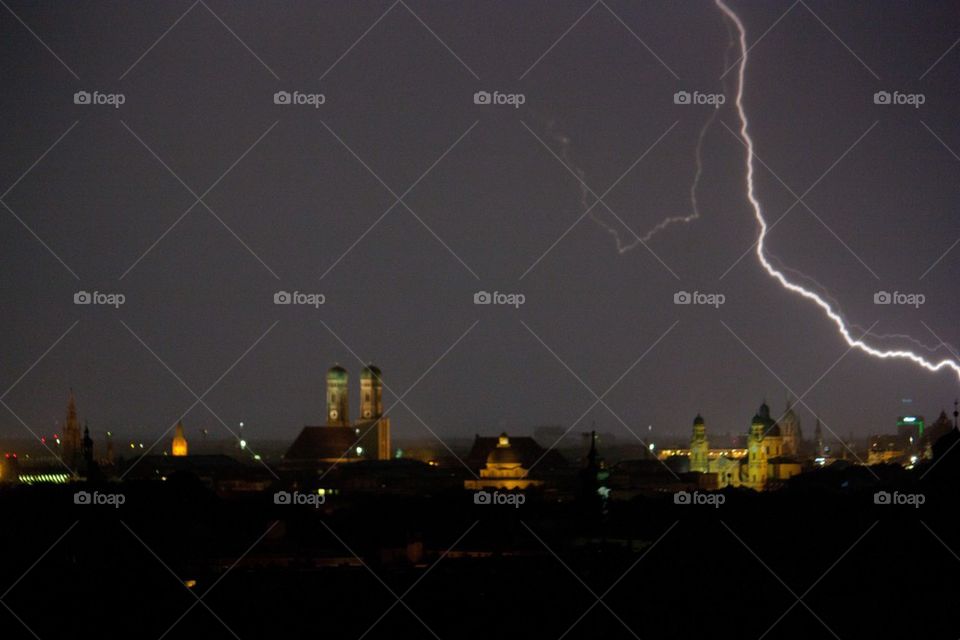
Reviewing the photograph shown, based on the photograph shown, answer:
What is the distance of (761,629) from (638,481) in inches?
2485

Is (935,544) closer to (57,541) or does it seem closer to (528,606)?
(528,606)

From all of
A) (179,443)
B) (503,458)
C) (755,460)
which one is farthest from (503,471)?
(179,443)

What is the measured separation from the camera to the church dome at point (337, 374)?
97.4 m

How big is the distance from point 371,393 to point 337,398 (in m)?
2.80

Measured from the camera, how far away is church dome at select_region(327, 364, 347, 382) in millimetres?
97375

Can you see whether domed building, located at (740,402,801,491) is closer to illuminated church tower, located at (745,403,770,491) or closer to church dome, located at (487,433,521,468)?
illuminated church tower, located at (745,403,770,491)

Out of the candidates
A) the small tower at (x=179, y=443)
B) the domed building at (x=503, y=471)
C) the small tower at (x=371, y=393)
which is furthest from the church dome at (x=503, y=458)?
the small tower at (x=179, y=443)

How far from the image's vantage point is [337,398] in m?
97.7

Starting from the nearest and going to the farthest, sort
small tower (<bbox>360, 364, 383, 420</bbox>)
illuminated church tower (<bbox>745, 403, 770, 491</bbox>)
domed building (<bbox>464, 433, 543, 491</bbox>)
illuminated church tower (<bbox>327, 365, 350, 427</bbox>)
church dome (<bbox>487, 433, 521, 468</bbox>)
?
domed building (<bbox>464, 433, 543, 491</bbox>) < illuminated church tower (<bbox>745, 403, 770, 491</bbox>) < church dome (<bbox>487, 433, 521, 468</bbox>) < small tower (<bbox>360, 364, 383, 420</bbox>) < illuminated church tower (<bbox>327, 365, 350, 427</bbox>)

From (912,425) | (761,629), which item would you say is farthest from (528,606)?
(912,425)

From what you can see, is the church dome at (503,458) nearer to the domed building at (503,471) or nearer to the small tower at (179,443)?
the domed building at (503,471)

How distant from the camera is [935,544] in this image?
92.7ft

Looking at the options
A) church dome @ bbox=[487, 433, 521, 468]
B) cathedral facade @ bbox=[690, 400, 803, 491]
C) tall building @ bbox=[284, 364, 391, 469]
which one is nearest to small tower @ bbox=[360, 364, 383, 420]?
tall building @ bbox=[284, 364, 391, 469]

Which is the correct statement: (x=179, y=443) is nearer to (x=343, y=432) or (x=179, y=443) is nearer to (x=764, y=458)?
(x=343, y=432)
